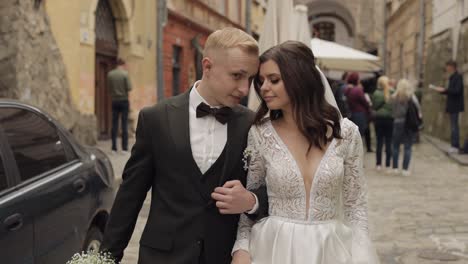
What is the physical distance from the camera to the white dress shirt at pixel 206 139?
229 centimetres

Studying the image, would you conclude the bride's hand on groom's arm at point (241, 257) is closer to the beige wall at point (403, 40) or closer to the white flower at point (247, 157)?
the white flower at point (247, 157)

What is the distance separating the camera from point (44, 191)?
351 cm

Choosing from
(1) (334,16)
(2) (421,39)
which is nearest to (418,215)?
(2) (421,39)

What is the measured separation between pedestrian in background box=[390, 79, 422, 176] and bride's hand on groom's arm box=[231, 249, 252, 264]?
8.75 metres

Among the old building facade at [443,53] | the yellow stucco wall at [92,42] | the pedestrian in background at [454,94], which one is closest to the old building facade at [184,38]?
the yellow stucco wall at [92,42]

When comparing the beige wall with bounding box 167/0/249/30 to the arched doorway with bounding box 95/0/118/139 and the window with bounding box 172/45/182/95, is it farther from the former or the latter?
the arched doorway with bounding box 95/0/118/139

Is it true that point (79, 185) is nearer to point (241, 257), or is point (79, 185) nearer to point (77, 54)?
point (241, 257)

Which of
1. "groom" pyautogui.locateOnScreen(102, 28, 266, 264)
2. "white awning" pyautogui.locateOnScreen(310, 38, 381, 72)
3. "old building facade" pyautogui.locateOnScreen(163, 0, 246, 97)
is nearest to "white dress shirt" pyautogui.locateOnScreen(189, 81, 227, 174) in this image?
"groom" pyautogui.locateOnScreen(102, 28, 266, 264)

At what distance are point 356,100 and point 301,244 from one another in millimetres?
10128

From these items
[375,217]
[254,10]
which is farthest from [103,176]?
[254,10]

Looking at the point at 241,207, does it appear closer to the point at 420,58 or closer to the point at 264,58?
the point at 264,58

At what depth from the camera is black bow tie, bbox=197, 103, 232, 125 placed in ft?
7.55

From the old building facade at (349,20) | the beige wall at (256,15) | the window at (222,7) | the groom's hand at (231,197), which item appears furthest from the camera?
the old building facade at (349,20)

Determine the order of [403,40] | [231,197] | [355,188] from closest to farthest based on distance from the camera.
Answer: [231,197], [355,188], [403,40]
